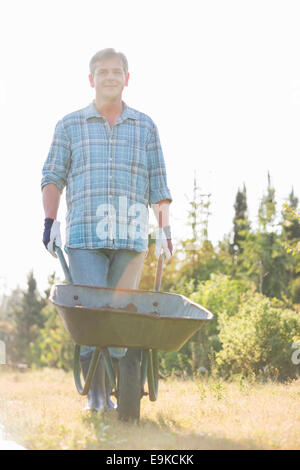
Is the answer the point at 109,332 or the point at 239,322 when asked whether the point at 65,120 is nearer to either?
the point at 109,332

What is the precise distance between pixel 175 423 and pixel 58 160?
167 centimetres

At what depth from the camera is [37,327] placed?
82.9 ft

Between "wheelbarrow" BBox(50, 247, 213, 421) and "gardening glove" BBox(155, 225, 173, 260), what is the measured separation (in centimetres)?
9

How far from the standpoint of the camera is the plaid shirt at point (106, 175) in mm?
3061

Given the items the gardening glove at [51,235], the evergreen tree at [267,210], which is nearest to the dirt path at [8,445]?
the gardening glove at [51,235]

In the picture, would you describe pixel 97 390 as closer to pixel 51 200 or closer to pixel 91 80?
pixel 51 200

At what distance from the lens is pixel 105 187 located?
3.07 m

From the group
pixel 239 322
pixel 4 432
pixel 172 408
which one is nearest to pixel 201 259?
pixel 239 322

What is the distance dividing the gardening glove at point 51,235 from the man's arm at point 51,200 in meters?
0.09

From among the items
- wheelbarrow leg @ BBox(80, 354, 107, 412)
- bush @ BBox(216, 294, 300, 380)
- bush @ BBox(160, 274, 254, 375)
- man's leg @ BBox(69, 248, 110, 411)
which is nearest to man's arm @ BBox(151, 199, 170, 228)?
man's leg @ BBox(69, 248, 110, 411)

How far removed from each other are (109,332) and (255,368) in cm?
360

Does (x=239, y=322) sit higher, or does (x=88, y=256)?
(x=88, y=256)

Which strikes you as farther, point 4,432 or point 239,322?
point 239,322

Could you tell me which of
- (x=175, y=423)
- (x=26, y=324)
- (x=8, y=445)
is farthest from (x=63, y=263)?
(x=26, y=324)
